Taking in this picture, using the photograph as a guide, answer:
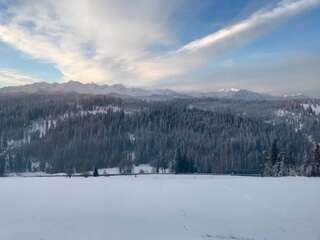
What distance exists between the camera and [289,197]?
2875 cm

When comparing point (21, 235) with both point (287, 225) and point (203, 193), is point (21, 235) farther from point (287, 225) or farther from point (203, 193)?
point (203, 193)

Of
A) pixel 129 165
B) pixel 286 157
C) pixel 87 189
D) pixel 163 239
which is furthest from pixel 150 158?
pixel 163 239

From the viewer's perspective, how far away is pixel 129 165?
179250 millimetres

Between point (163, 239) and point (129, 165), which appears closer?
point (163, 239)

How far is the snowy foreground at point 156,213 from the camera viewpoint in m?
18.3

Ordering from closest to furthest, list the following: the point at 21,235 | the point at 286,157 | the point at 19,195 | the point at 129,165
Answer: the point at 21,235, the point at 19,195, the point at 286,157, the point at 129,165

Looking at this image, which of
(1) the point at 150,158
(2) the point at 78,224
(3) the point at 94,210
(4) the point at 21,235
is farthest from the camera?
(1) the point at 150,158

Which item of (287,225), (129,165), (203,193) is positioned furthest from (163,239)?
(129,165)

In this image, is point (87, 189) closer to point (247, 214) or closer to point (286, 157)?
point (247, 214)

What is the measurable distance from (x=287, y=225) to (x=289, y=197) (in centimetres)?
831

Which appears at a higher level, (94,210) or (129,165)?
(94,210)

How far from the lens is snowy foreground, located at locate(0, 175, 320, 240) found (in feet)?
60.1

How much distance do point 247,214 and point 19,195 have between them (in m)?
15.2

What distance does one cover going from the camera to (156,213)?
2250 cm
